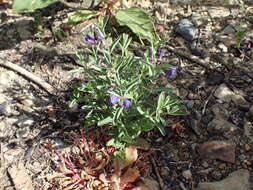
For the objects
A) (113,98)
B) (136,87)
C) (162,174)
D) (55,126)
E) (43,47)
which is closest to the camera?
(113,98)

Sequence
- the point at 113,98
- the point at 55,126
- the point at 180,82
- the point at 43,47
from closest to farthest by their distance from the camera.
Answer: the point at 113,98 → the point at 55,126 → the point at 180,82 → the point at 43,47

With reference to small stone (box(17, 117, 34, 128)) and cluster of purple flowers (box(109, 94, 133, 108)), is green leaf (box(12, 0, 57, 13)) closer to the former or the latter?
small stone (box(17, 117, 34, 128))

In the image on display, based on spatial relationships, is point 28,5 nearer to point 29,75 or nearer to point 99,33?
point 29,75

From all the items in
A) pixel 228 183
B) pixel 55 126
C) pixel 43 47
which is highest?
pixel 43 47

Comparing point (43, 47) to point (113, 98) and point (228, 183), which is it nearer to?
point (113, 98)

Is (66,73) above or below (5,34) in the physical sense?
below

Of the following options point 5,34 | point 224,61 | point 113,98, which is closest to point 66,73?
point 5,34
